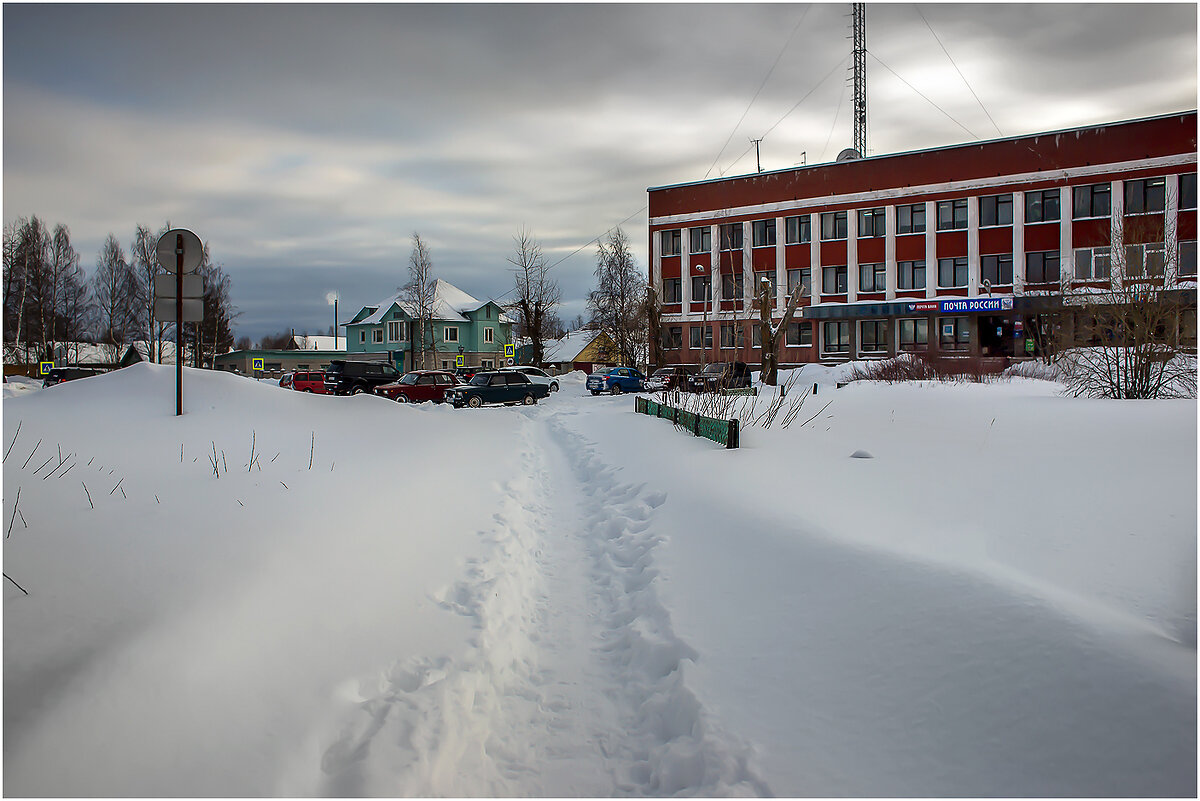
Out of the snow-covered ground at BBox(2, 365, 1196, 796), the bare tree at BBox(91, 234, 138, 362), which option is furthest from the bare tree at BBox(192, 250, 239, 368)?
the snow-covered ground at BBox(2, 365, 1196, 796)

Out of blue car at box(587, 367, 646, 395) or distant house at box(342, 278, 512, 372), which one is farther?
distant house at box(342, 278, 512, 372)

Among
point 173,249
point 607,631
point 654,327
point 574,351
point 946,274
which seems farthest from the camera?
point 574,351

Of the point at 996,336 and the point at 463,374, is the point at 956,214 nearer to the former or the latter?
the point at 996,336

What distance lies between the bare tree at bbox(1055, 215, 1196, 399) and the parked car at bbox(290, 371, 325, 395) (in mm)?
29319

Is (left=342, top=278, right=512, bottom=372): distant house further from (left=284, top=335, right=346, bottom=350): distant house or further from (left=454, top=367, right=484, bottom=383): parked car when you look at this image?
(left=284, top=335, right=346, bottom=350): distant house

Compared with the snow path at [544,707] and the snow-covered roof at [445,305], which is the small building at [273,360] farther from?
the snow path at [544,707]

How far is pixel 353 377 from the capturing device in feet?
99.0

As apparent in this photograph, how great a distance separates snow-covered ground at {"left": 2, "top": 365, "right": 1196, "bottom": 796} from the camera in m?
2.69

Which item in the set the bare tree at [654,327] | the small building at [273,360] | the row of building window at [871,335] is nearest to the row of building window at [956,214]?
the row of building window at [871,335]

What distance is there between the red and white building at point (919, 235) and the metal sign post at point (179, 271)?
3097 cm

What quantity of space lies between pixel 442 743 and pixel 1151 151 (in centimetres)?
4991

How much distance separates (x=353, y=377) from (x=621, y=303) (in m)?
27.1

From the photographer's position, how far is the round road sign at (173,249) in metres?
9.78

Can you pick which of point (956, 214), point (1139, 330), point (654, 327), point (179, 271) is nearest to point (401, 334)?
point (654, 327)
